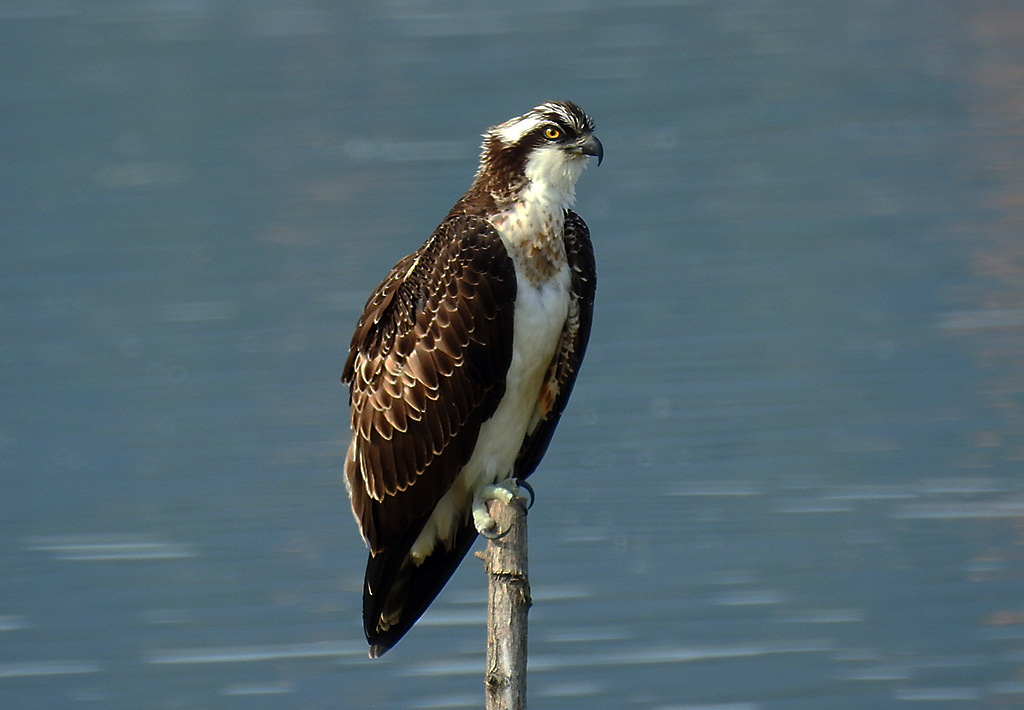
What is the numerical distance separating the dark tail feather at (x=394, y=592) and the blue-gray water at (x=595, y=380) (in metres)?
3.59

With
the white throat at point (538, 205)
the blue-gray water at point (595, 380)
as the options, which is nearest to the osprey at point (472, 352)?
the white throat at point (538, 205)

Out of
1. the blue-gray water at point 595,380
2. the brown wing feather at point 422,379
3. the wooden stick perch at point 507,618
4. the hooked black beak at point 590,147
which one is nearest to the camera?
the wooden stick perch at point 507,618

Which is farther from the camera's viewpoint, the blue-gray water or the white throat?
the blue-gray water

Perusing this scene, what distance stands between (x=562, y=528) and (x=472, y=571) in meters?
0.63

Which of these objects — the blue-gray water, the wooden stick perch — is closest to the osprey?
the wooden stick perch

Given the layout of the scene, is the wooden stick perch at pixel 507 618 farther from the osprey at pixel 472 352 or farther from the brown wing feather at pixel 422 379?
the brown wing feather at pixel 422 379

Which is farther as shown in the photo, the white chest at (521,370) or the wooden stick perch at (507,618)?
the white chest at (521,370)

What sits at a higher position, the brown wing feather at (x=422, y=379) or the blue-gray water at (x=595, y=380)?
the blue-gray water at (x=595, y=380)

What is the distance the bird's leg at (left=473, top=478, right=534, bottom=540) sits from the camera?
6.23 m

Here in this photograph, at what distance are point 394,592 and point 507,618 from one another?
64cm

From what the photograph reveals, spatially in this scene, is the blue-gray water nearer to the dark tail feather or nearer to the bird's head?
the dark tail feather

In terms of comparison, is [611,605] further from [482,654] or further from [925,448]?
[925,448]

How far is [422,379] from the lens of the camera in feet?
20.7

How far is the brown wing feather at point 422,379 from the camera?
616 cm
